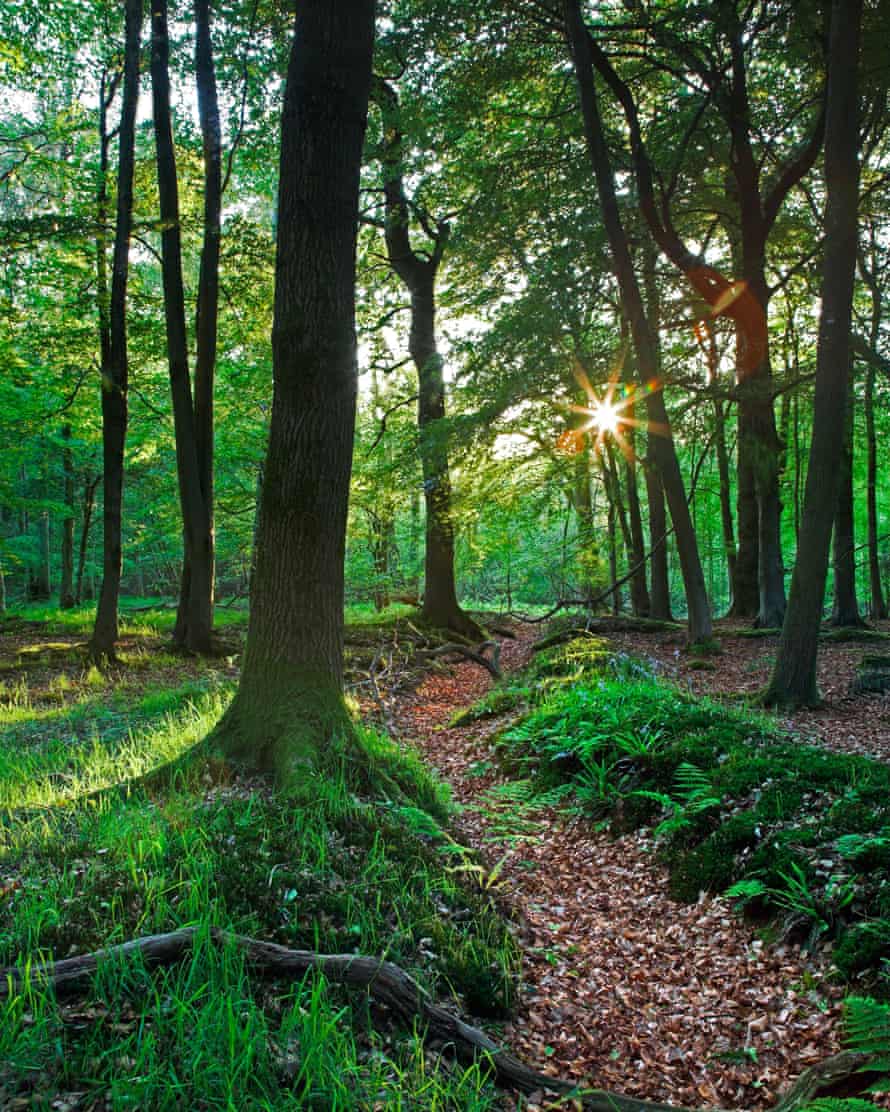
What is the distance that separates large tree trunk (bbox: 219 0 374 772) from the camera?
4715mm

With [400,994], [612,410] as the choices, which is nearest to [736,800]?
[400,994]

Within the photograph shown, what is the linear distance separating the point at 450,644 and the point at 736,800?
8363 mm

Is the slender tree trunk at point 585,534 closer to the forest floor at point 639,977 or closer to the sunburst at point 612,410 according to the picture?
the sunburst at point 612,410

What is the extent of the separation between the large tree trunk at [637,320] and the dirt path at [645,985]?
7.02m

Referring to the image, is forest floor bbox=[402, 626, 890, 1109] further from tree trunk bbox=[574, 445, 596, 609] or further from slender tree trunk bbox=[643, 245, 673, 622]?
tree trunk bbox=[574, 445, 596, 609]

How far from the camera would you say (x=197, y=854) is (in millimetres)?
3250

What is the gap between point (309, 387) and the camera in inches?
187

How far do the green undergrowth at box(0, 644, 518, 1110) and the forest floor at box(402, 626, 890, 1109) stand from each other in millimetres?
287

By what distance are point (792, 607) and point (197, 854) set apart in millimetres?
6862

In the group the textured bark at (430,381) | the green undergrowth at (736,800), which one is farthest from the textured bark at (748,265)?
the green undergrowth at (736,800)

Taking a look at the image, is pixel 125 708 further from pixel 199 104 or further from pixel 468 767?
pixel 199 104

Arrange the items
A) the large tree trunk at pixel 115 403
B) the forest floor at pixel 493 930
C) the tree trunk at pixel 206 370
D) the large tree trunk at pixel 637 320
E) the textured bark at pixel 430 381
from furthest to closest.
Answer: the textured bark at pixel 430 381 → the tree trunk at pixel 206 370 → the large tree trunk at pixel 115 403 → the large tree trunk at pixel 637 320 → the forest floor at pixel 493 930

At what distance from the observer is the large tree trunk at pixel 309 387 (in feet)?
15.5

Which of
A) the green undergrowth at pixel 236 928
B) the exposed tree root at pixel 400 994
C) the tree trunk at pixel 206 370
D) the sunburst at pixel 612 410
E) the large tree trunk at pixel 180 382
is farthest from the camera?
the sunburst at pixel 612 410
